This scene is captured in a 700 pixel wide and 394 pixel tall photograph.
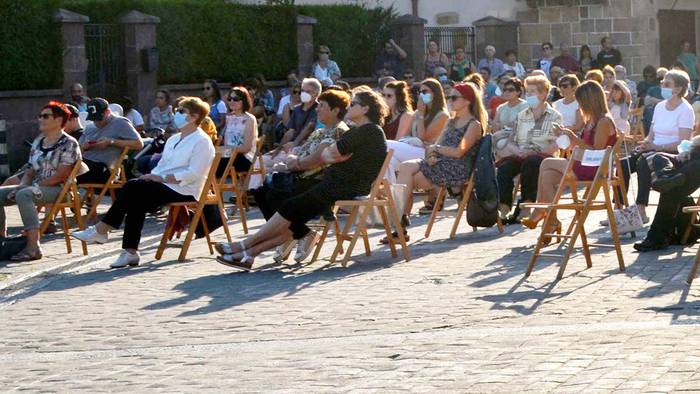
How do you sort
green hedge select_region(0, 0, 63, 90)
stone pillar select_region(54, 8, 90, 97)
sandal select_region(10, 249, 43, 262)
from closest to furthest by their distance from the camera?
sandal select_region(10, 249, 43, 262) < green hedge select_region(0, 0, 63, 90) < stone pillar select_region(54, 8, 90, 97)

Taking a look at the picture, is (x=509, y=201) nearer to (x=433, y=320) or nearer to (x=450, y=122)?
(x=450, y=122)

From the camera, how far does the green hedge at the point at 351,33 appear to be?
112 ft

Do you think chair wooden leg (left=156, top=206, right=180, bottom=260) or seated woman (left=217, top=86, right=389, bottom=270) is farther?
chair wooden leg (left=156, top=206, right=180, bottom=260)

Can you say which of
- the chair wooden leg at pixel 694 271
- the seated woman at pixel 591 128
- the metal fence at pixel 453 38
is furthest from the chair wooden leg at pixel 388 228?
the metal fence at pixel 453 38

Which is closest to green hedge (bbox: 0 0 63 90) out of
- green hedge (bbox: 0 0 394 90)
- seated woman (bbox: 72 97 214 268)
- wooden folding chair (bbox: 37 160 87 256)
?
green hedge (bbox: 0 0 394 90)

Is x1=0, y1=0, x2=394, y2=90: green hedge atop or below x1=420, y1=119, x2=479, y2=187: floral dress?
atop

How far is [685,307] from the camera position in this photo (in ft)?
34.8

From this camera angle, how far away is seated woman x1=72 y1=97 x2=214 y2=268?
14484 mm

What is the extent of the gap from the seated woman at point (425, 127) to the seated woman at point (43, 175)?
353 centimetres

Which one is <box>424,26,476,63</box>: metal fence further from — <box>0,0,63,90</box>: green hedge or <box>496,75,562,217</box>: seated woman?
<box>496,75,562,217</box>: seated woman

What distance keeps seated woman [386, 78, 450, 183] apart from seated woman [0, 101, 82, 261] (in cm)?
353

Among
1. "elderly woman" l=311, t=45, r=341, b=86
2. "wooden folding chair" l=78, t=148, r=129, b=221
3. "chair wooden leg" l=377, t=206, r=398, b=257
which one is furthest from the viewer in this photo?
"elderly woman" l=311, t=45, r=341, b=86

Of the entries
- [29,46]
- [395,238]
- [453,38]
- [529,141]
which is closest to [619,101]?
[529,141]

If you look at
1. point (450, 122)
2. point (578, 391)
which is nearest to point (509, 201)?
point (450, 122)
